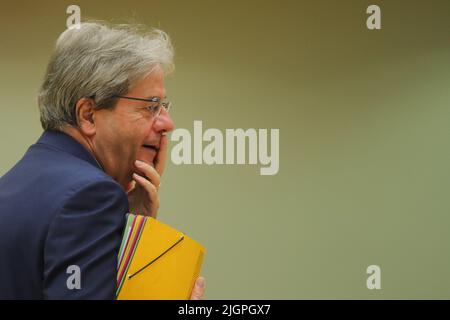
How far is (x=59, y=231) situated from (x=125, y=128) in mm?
342

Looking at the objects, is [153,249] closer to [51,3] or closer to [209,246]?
[209,246]

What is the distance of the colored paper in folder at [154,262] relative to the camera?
101 centimetres

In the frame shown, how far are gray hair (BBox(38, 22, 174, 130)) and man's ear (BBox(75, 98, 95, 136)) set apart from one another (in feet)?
0.04

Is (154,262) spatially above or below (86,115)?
below

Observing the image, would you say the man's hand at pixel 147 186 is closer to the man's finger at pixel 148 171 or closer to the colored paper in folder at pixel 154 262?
the man's finger at pixel 148 171

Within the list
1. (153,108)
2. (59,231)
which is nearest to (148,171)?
(153,108)

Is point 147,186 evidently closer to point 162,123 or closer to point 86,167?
point 162,123

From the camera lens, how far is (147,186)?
1404 millimetres

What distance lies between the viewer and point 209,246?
2.97m

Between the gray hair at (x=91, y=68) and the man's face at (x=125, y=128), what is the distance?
0.07 ft
